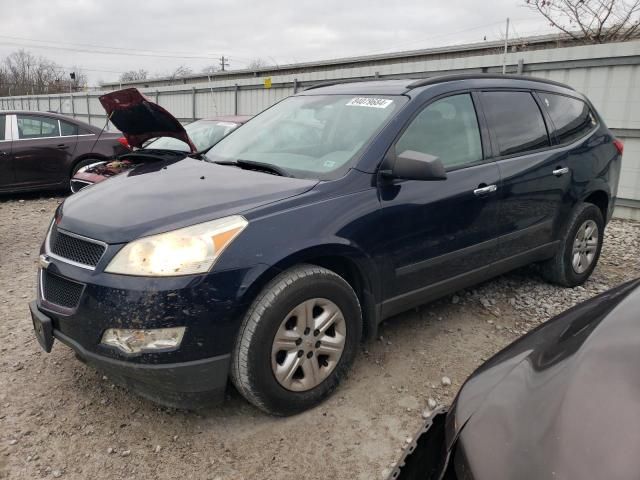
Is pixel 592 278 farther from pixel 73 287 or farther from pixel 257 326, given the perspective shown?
pixel 73 287

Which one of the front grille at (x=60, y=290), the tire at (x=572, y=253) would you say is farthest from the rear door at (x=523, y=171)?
the front grille at (x=60, y=290)

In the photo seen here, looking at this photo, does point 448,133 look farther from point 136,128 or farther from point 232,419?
point 136,128

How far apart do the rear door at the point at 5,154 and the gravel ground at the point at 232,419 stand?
4750 millimetres

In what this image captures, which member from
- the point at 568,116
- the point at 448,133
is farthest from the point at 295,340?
the point at 568,116

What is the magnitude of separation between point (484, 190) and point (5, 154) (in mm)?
7228

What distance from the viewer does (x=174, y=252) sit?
7.27 ft

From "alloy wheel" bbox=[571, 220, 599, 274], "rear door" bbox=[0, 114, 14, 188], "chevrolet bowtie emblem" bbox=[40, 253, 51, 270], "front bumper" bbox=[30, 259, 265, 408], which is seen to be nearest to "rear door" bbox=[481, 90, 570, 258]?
"alloy wheel" bbox=[571, 220, 599, 274]

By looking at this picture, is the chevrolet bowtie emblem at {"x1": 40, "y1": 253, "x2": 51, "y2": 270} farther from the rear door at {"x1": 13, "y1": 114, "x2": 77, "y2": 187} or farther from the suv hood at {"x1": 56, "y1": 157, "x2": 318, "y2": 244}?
the rear door at {"x1": 13, "y1": 114, "x2": 77, "y2": 187}

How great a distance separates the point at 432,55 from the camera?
18.5m

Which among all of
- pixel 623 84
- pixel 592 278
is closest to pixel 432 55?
pixel 623 84

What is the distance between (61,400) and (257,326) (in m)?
1.29

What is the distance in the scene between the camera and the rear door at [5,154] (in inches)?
296

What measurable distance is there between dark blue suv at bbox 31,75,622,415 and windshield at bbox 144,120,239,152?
3335 mm

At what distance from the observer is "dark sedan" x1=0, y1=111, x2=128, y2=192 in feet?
25.0
